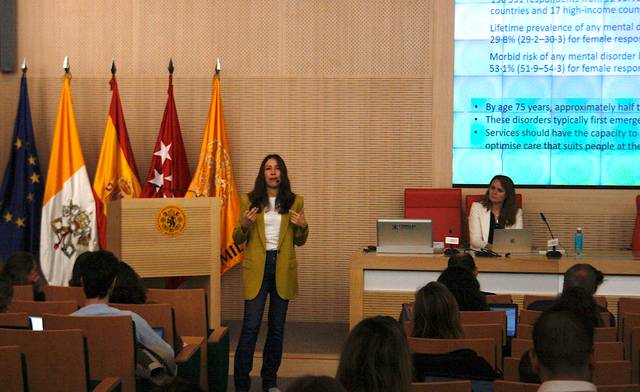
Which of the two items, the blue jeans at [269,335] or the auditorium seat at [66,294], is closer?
the auditorium seat at [66,294]

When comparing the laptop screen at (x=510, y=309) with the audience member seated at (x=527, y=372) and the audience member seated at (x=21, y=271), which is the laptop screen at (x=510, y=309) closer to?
the audience member seated at (x=527, y=372)

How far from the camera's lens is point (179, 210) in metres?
7.18

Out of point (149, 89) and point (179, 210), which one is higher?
point (149, 89)

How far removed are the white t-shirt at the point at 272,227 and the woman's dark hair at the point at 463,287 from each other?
5.06ft

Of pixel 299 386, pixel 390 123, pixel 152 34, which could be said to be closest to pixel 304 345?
pixel 390 123

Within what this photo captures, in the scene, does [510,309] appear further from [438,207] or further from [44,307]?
[438,207]

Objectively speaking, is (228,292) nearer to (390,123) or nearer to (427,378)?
(390,123)

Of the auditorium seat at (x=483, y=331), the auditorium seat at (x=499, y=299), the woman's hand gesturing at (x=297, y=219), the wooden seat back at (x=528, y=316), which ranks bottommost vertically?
the auditorium seat at (x=499, y=299)

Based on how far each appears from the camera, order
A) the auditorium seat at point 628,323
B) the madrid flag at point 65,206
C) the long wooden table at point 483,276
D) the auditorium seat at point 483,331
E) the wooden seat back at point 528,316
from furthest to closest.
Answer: the madrid flag at point 65,206, the long wooden table at point 483,276, the wooden seat back at point 528,316, the auditorium seat at point 628,323, the auditorium seat at point 483,331

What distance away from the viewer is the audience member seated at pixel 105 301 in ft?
13.4

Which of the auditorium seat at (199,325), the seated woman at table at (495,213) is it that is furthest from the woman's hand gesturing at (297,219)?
the seated woman at table at (495,213)

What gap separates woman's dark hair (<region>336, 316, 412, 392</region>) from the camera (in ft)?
8.29

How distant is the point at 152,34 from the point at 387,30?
7.71 ft

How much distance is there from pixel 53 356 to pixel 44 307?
1159 millimetres
